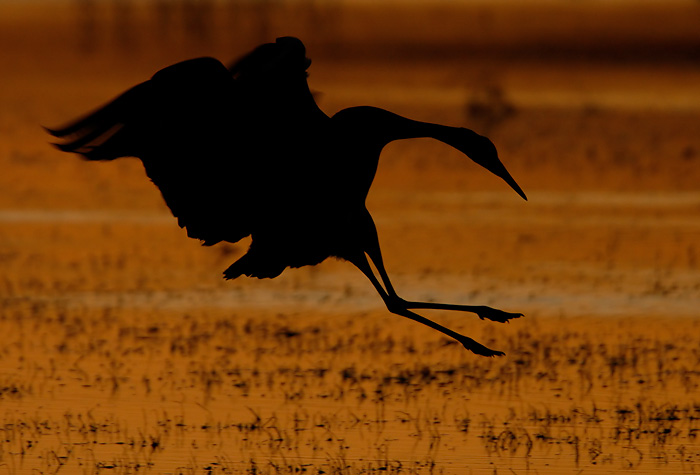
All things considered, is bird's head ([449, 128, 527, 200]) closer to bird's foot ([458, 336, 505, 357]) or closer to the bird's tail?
bird's foot ([458, 336, 505, 357])

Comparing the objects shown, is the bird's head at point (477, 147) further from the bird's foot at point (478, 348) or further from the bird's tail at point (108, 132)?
the bird's tail at point (108, 132)

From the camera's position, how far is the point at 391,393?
8.50 metres

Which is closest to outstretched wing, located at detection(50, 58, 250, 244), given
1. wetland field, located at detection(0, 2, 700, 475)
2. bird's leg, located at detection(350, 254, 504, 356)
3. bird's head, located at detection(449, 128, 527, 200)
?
bird's leg, located at detection(350, 254, 504, 356)

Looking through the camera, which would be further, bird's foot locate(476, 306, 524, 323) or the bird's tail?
bird's foot locate(476, 306, 524, 323)

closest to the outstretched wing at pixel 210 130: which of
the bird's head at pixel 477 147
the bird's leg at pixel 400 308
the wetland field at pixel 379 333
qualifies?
the bird's leg at pixel 400 308

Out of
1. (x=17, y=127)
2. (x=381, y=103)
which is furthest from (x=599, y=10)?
(x=17, y=127)

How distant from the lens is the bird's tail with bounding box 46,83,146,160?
7.30 m

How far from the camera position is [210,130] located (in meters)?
7.37

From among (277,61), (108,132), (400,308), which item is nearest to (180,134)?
(108,132)

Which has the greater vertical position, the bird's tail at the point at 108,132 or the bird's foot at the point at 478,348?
the bird's tail at the point at 108,132

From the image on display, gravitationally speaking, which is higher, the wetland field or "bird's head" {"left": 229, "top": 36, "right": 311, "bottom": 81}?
"bird's head" {"left": 229, "top": 36, "right": 311, "bottom": 81}

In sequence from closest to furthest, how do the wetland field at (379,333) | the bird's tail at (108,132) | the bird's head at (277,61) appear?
1. the bird's head at (277,61)
2. the bird's tail at (108,132)
3. the wetland field at (379,333)

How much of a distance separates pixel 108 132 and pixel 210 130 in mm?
432

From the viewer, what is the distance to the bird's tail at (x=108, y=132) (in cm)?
730
